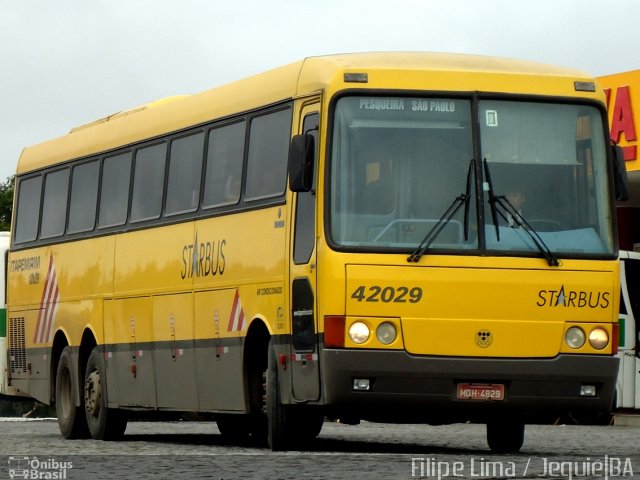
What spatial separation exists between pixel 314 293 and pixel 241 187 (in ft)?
7.94

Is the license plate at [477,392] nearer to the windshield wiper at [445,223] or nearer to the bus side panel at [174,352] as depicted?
the windshield wiper at [445,223]

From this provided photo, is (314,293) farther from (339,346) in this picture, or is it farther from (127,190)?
(127,190)

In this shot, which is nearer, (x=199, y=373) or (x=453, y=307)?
(x=453, y=307)

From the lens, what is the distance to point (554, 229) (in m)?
16.3

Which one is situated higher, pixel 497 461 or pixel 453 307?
pixel 453 307

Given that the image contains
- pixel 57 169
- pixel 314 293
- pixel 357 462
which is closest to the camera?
pixel 357 462

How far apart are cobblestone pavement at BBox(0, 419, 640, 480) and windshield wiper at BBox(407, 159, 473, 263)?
1660 mm

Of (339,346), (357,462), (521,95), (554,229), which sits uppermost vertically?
(521,95)

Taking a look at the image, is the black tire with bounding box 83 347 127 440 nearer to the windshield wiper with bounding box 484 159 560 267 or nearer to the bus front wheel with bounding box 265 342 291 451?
the bus front wheel with bounding box 265 342 291 451

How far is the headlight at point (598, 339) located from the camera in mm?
16203

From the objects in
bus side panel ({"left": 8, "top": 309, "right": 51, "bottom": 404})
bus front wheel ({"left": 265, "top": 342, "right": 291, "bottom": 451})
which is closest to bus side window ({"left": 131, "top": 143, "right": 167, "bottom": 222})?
bus side panel ({"left": 8, "top": 309, "right": 51, "bottom": 404})

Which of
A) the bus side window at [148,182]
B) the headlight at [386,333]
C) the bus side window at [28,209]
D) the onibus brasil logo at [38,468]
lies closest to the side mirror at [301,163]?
the headlight at [386,333]

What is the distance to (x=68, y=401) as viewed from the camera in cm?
2289

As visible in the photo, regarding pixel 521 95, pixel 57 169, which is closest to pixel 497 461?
pixel 521 95
